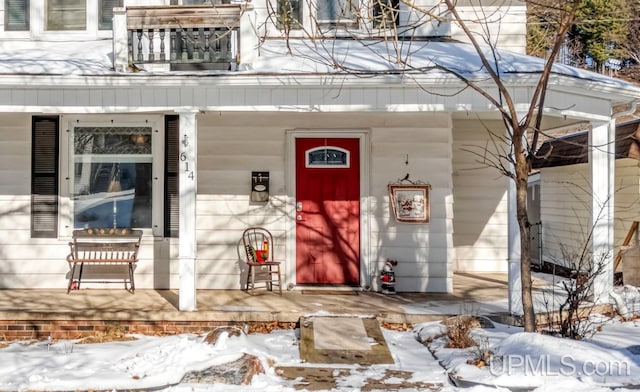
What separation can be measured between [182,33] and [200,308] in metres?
3.06

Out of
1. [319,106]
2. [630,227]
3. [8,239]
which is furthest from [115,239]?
[630,227]

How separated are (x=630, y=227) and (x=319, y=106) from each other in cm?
674

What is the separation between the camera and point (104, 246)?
7871 mm

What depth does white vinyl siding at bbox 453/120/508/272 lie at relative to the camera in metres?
9.75

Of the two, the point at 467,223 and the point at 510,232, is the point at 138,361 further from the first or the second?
the point at 467,223

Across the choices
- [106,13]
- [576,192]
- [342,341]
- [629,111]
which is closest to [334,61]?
[342,341]

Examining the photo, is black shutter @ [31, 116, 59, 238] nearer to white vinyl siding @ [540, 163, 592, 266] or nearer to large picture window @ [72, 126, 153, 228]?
large picture window @ [72, 126, 153, 228]

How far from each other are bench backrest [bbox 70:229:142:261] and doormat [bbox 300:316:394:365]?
2.81 metres

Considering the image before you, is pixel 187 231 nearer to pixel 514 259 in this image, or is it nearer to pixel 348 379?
pixel 348 379

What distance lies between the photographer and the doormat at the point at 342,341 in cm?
545

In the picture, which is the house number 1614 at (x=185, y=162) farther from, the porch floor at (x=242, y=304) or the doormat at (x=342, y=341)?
the doormat at (x=342, y=341)

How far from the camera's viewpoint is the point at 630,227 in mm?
10430

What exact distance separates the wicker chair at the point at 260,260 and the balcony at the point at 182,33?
2.39 metres

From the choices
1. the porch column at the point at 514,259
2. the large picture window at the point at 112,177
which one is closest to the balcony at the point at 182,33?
the large picture window at the point at 112,177
